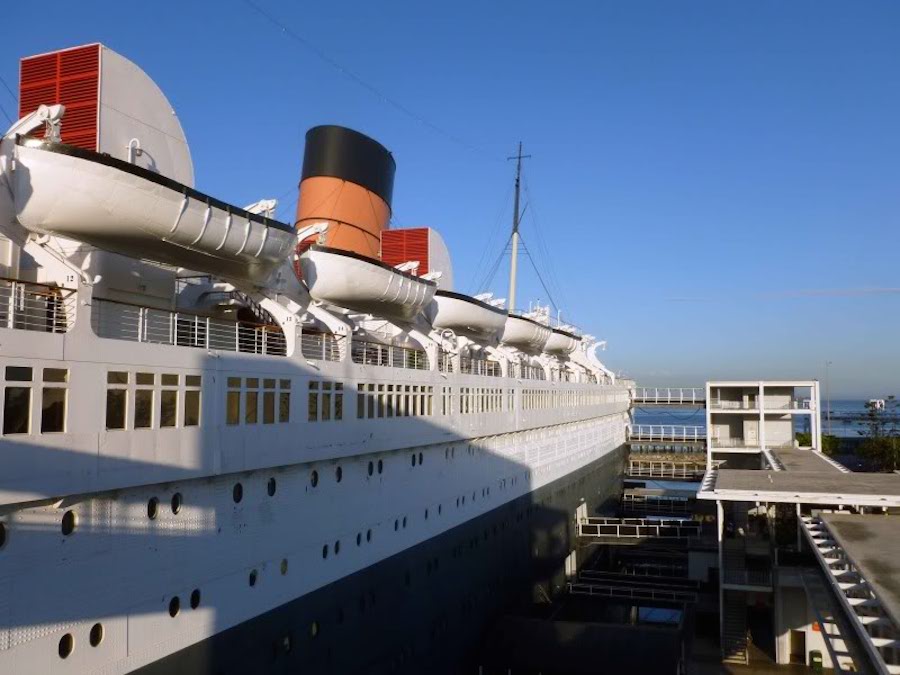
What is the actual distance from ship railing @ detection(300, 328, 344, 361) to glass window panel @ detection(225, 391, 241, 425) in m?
3.85

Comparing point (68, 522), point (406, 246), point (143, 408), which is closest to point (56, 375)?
point (143, 408)

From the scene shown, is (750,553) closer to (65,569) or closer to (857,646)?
(857,646)

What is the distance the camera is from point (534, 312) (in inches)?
1526

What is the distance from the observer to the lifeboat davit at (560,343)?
40906mm

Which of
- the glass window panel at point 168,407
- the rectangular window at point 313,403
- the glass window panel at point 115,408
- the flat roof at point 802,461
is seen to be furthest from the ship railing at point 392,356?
the flat roof at point 802,461

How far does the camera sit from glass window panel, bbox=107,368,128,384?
34.0 feet

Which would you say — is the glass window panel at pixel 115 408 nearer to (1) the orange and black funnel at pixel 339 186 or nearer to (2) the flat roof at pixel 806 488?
(1) the orange and black funnel at pixel 339 186

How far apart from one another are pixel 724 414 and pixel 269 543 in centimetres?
3205

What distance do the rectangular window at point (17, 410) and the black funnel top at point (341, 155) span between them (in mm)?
15931

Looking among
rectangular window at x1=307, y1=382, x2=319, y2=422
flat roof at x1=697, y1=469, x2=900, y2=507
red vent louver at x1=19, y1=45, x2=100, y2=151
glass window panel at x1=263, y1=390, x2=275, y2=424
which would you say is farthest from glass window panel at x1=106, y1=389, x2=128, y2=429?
flat roof at x1=697, y1=469, x2=900, y2=507

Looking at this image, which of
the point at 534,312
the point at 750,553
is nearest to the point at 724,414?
the point at 534,312

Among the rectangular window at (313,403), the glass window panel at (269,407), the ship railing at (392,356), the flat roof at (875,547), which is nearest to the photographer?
the flat roof at (875,547)

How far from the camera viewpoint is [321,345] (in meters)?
16.9

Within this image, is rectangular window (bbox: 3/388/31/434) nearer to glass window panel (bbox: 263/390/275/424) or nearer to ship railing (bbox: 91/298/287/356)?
ship railing (bbox: 91/298/287/356)
